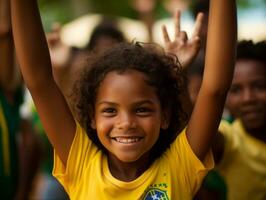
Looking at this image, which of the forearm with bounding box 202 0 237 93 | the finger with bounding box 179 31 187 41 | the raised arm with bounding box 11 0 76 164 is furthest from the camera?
the finger with bounding box 179 31 187 41

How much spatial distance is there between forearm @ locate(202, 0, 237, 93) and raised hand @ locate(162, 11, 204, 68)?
688mm

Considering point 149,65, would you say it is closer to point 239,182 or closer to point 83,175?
point 83,175

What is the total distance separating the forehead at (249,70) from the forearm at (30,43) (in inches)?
64.0

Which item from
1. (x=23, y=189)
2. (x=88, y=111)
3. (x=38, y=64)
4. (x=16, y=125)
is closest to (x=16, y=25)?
(x=38, y=64)

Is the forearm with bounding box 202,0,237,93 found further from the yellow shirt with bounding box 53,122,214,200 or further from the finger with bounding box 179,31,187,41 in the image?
the finger with bounding box 179,31,187,41

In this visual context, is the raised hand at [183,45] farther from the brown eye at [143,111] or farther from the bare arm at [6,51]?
the bare arm at [6,51]

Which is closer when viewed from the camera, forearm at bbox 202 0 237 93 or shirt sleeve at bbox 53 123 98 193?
forearm at bbox 202 0 237 93

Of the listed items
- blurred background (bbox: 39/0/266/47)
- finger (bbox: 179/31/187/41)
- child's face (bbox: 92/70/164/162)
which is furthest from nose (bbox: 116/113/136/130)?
blurred background (bbox: 39/0/266/47)

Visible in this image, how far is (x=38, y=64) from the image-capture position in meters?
3.40

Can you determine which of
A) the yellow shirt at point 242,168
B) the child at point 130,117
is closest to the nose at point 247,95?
the yellow shirt at point 242,168

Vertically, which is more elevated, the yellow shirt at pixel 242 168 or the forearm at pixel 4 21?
the forearm at pixel 4 21

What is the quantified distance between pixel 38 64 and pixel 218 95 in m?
0.77

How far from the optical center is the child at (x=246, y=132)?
4496 millimetres

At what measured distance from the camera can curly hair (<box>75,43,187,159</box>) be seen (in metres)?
3.48
